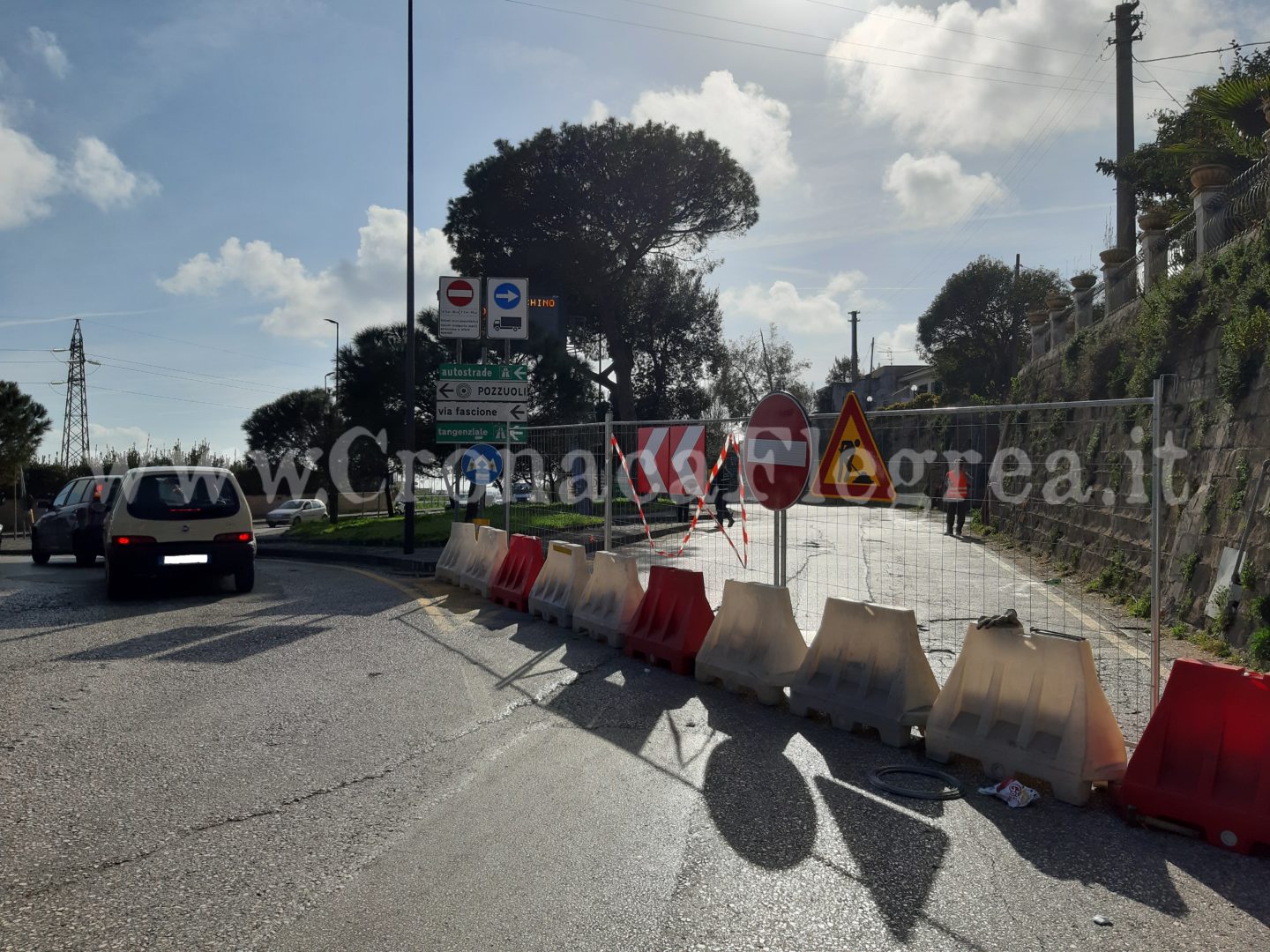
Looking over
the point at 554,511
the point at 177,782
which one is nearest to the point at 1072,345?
the point at 554,511

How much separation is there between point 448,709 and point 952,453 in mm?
4240

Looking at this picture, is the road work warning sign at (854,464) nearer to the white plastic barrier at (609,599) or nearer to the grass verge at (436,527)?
the white plastic barrier at (609,599)

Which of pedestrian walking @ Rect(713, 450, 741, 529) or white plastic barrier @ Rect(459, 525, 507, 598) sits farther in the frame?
white plastic barrier @ Rect(459, 525, 507, 598)

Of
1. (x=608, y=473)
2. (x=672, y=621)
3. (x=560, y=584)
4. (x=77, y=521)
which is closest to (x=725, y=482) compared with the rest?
(x=608, y=473)

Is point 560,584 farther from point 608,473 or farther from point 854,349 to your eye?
point 854,349

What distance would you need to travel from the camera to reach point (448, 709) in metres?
6.04

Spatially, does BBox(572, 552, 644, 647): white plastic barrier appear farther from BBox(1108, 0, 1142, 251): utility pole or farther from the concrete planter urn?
BBox(1108, 0, 1142, 251): utility pole

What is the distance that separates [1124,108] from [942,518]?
775 inches

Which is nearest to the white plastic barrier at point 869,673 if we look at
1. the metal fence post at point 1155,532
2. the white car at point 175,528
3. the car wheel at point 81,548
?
the metal fence post at point 1155,532

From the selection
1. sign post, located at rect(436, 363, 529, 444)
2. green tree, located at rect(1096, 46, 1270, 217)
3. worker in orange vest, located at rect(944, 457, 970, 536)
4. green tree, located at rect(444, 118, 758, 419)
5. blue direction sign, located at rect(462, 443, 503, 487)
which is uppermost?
green tree, located at rect(444, 118, 758, 419)

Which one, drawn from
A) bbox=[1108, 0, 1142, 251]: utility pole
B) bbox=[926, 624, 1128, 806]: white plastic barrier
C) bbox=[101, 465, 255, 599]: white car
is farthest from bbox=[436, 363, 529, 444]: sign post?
bbox=[1108, 0, 1142, 251]: utility pole

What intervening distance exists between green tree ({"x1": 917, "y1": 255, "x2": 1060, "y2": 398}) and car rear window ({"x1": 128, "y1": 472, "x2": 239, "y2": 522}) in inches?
1729

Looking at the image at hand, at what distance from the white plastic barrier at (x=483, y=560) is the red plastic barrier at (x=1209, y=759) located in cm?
817

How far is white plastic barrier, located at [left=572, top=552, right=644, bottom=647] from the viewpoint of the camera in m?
8.26
